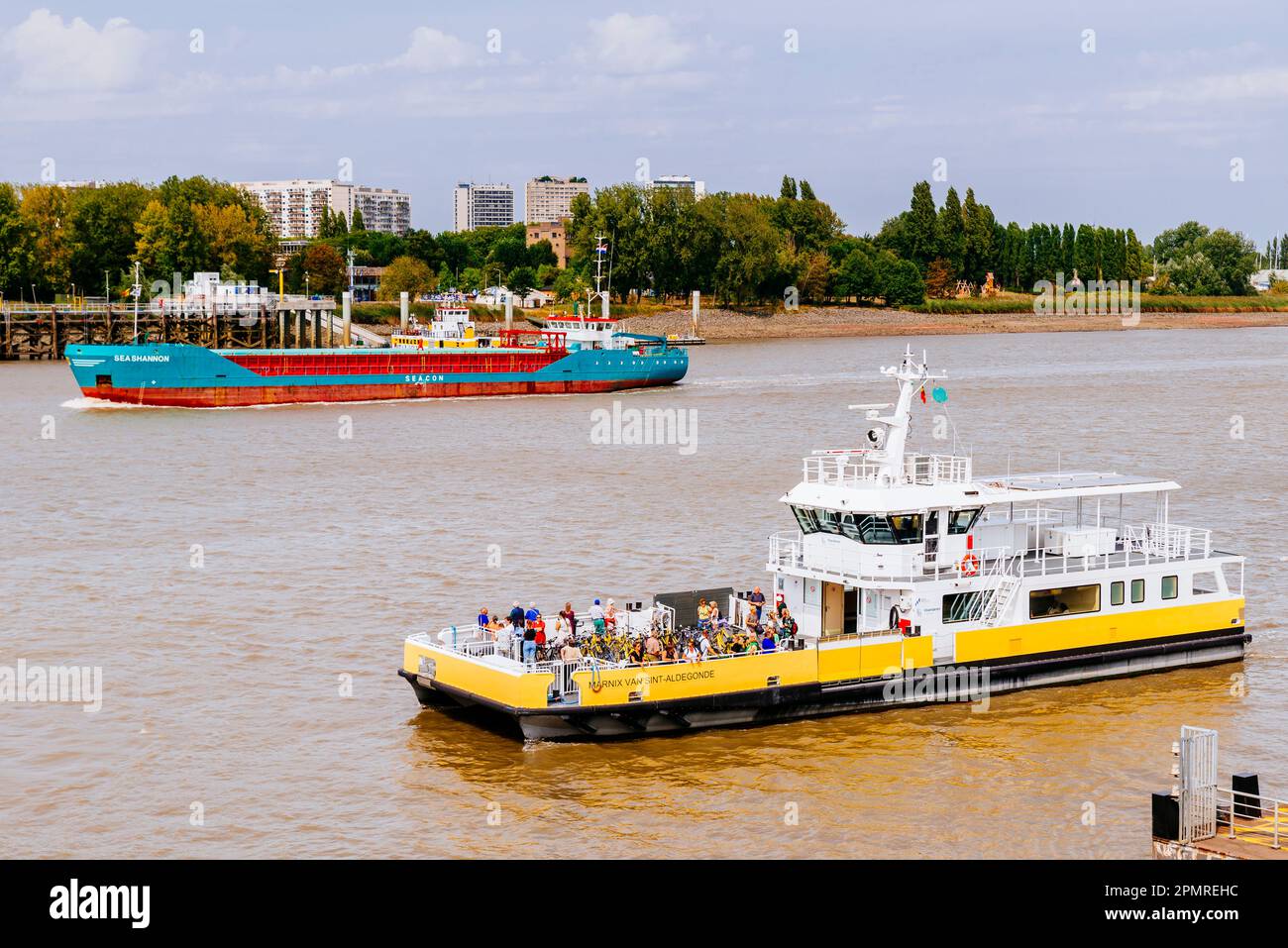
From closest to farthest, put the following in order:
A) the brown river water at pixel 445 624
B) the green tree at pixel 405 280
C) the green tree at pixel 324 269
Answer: the brown river water at pixel 445 624 → the green tree at pixel 405 280 → the green tree at pixel 324 269

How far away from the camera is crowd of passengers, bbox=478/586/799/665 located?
81.7 feet

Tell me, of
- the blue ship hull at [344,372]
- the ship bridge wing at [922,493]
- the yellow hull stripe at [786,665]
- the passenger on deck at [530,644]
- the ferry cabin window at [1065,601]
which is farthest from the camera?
the blue ship hull at [344,372]

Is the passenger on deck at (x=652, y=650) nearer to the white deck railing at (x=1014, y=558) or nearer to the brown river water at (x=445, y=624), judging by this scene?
the brown river water at (x=445, y=624)

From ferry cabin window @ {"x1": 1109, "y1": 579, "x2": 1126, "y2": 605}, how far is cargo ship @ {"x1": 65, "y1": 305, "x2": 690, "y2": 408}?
64.8 m

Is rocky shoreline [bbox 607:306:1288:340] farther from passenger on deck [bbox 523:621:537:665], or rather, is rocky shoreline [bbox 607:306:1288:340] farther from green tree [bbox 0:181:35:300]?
passenger on deck [bbox 523:621:537:665]

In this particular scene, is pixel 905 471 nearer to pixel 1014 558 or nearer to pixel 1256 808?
pixel 1014 558

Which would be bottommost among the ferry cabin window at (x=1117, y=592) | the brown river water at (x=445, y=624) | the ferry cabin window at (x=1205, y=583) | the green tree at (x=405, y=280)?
the brown river water at (x=445, y=624)

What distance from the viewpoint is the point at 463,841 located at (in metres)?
21.2

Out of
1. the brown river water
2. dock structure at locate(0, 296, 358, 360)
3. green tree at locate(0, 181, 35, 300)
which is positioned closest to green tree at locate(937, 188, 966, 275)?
dock structure at locate(0, 296, 358, 360)

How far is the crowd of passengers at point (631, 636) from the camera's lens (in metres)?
24.9

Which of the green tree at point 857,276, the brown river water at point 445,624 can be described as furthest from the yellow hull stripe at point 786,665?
the green tree at point 857,276

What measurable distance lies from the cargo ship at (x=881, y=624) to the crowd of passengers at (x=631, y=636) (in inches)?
1.6
